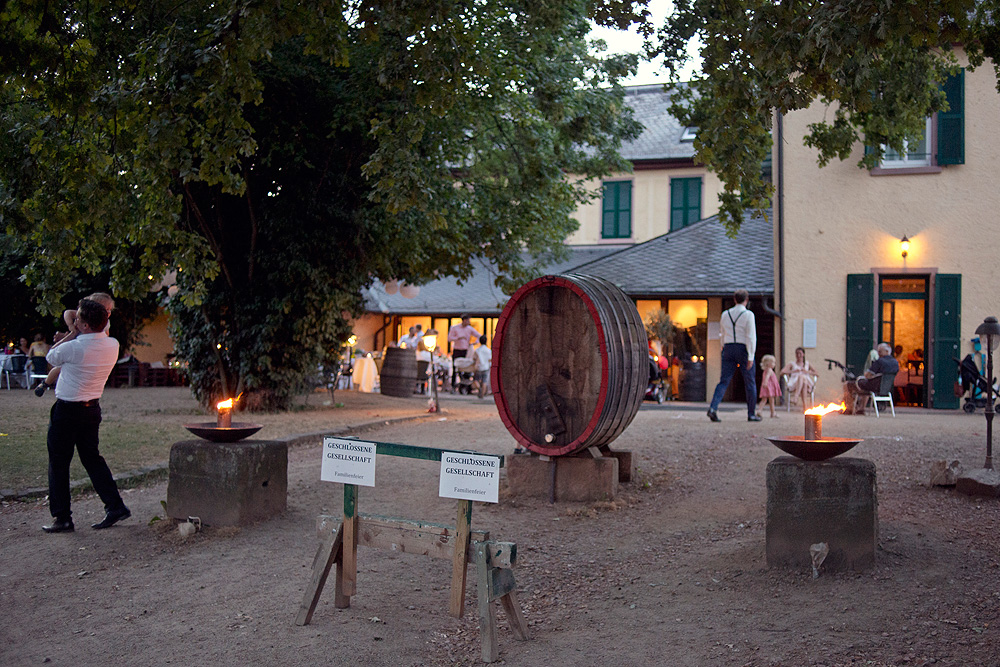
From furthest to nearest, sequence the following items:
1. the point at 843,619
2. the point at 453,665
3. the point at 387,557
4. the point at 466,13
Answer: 1. the point at 466,13
2. the point at 387,557
3. the point at 843,619
4. the point at 453,665

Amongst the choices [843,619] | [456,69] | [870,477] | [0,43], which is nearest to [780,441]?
[870,477]

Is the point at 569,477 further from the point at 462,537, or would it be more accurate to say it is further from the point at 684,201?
the point at 684,201

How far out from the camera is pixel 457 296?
26.2 m

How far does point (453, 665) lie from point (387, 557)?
180 centimetres

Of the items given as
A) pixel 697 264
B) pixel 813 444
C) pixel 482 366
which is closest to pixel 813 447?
pixel 813 444

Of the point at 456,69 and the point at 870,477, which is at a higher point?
the point at 456,69

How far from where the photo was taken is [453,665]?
3.97 m

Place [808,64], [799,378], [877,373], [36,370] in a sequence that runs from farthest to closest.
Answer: [36,370], [799,378], [877,373], [808,64]

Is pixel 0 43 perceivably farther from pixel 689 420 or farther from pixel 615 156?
pixel 615 156

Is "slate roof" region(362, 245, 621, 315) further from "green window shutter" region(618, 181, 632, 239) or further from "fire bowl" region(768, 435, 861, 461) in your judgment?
"fire bowl" region(768, 435, 861, 461)

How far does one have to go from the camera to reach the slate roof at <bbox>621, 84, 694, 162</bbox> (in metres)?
26.4

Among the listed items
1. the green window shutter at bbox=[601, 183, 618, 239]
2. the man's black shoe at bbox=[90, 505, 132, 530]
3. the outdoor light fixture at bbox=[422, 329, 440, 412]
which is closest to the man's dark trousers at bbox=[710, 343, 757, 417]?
the outdoor light fixture at bbox=[422, 329, 440, 412]

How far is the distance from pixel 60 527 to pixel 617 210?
2198 centimetres

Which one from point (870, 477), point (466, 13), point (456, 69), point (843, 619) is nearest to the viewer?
point (843, 619)
